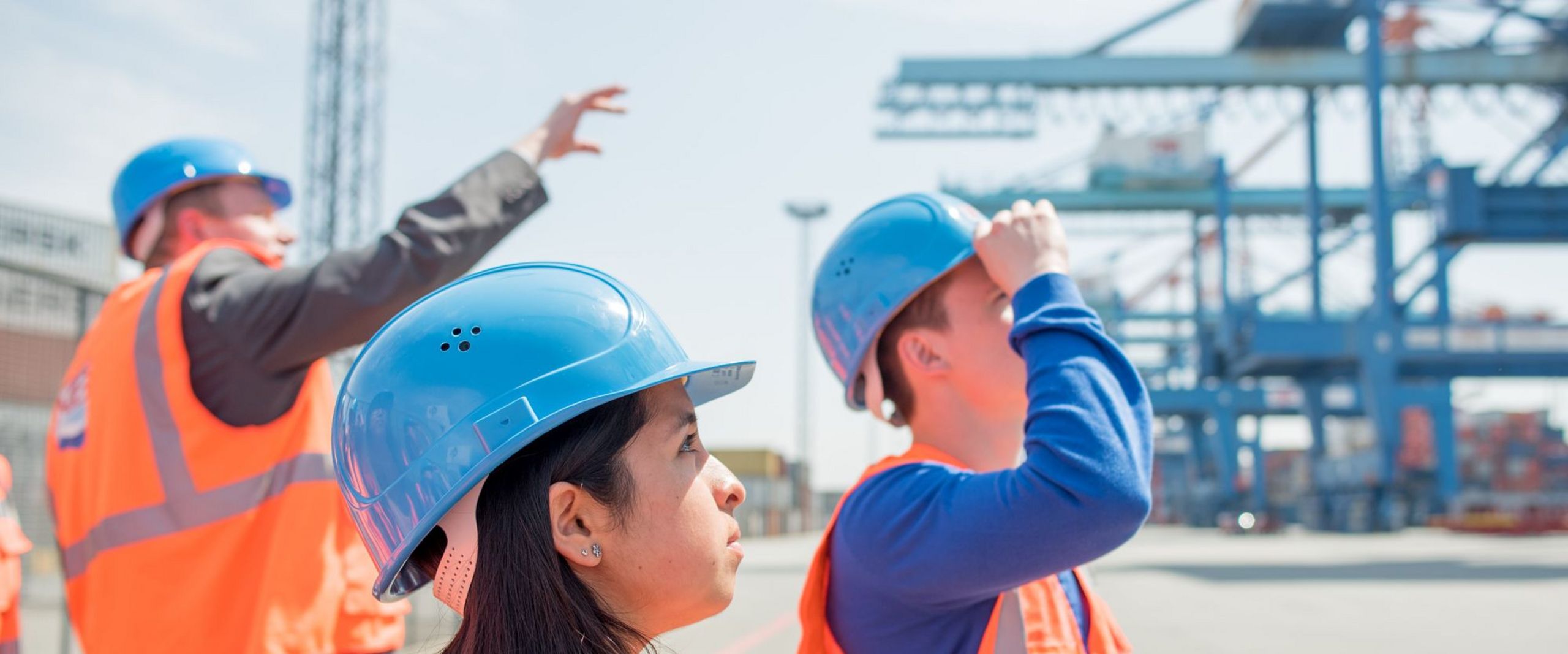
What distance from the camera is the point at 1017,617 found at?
1832 mm

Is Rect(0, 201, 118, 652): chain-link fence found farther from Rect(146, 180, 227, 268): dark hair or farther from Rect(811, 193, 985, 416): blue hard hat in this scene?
Rect(811, 193, 985, 416): blue hard hat

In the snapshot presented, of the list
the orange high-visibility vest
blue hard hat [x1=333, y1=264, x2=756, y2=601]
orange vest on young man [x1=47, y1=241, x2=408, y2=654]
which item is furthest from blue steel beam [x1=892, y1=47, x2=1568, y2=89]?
blue hard hat [x1=333, y1=264, x2=756, y2=601]

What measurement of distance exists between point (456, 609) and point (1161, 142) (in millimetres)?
55074

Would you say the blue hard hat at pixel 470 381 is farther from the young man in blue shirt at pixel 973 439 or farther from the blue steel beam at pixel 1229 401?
the blue steel beam at pixel 1229 401

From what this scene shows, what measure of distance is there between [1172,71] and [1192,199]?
52.9 ft

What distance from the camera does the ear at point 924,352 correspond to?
211 centimetres

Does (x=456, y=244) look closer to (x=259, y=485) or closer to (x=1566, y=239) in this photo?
(x=259, y=485)

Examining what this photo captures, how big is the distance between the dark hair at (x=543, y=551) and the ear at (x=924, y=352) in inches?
28.0

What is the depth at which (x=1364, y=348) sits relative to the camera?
27297 millimetres

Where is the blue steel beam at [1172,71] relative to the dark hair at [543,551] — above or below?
below

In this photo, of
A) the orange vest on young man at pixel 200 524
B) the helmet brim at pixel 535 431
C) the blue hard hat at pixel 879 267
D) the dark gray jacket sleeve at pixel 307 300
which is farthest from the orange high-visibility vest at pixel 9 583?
the blue hard hat at pixel 879 267

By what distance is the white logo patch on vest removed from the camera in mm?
2439

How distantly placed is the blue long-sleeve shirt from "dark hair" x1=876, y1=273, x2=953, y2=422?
30 cm

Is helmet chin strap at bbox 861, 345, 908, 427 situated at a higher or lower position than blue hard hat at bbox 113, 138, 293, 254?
lower
